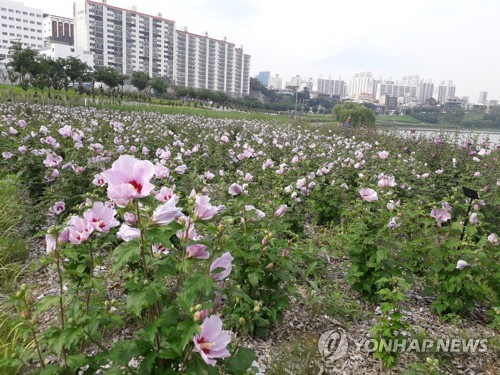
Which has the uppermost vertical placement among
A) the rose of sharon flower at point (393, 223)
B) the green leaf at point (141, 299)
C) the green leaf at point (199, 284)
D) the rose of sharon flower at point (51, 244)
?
the rose of sharon flower at point (51, 244)

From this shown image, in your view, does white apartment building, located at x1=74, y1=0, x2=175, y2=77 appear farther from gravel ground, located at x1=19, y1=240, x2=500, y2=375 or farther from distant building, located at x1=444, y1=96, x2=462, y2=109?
gravel ground, located at x1=19, y1=240, x2=500, y2=375

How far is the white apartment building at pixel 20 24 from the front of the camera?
7825 centimetres

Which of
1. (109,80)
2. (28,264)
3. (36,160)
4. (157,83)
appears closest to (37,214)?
(28,264)

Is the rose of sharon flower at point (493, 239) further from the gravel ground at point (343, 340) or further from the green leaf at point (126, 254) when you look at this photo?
the green leaf at point (126, 254)

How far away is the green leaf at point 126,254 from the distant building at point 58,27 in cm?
9971

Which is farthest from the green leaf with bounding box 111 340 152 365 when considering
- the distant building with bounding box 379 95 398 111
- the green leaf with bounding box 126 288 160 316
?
the distant building with bounding box 379 95 398 111

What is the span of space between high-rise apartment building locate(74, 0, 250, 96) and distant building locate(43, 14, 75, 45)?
724 centimetres

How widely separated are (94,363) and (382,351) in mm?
1723

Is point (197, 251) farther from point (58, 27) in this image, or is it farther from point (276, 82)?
point (276, 82)

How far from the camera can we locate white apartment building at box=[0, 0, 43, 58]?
78.2 m

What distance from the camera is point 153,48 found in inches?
3533

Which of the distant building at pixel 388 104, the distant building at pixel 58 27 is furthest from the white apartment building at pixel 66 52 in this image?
the distant building at pixel 388 104

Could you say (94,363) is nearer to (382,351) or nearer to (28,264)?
(382,351)

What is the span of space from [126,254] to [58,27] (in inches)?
4140
